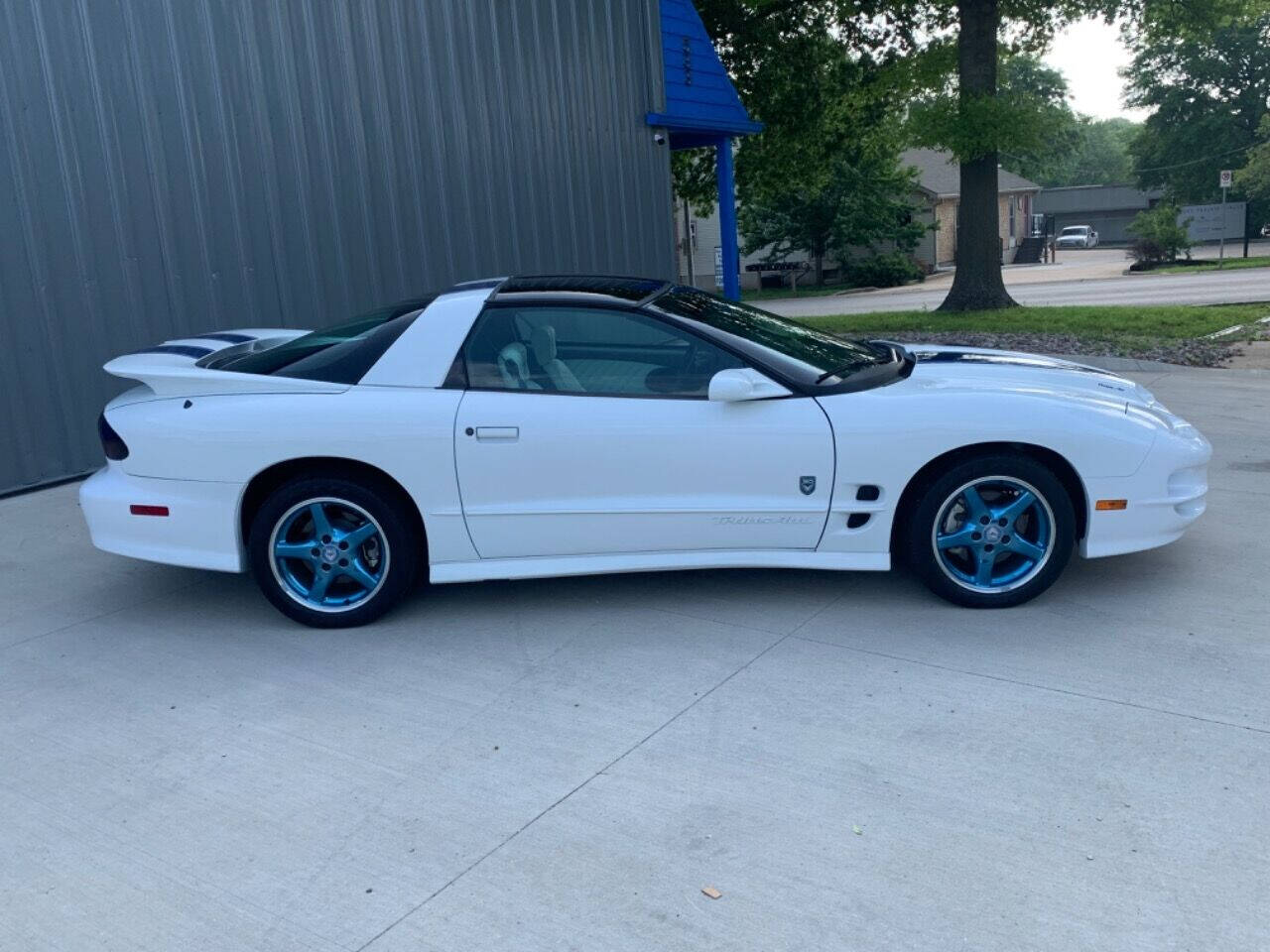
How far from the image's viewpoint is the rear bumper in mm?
4645

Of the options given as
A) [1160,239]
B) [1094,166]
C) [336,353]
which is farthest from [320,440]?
[1094,166]

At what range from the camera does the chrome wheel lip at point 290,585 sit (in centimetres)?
458

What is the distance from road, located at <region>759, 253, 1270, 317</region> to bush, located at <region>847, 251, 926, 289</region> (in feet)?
3.33

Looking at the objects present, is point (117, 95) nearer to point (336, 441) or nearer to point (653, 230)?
point (336, 441)

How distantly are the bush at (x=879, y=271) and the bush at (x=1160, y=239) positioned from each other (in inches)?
372

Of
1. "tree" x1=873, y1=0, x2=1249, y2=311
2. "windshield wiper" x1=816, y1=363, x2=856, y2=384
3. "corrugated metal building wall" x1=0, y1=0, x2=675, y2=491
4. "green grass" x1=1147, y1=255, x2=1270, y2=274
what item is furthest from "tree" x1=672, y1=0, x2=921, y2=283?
"green grass" x1=1147, y1=255, x2=1270, y2=274

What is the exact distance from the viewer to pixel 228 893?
2.91m

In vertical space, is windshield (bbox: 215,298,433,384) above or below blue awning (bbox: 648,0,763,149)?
below

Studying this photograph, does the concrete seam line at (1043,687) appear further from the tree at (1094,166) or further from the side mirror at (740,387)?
the tree at (1094,166)

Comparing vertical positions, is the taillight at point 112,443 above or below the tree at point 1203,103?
below

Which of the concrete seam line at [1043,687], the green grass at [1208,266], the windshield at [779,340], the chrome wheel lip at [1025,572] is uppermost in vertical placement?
the windshield at [779,340]

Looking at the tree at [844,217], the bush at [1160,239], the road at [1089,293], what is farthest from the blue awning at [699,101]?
the bush at [1160,239]

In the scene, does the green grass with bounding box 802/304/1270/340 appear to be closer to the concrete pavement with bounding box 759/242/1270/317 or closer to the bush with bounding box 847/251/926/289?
the concrete pavement with bounding box 759/242/1270/317

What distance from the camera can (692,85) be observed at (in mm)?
13336
